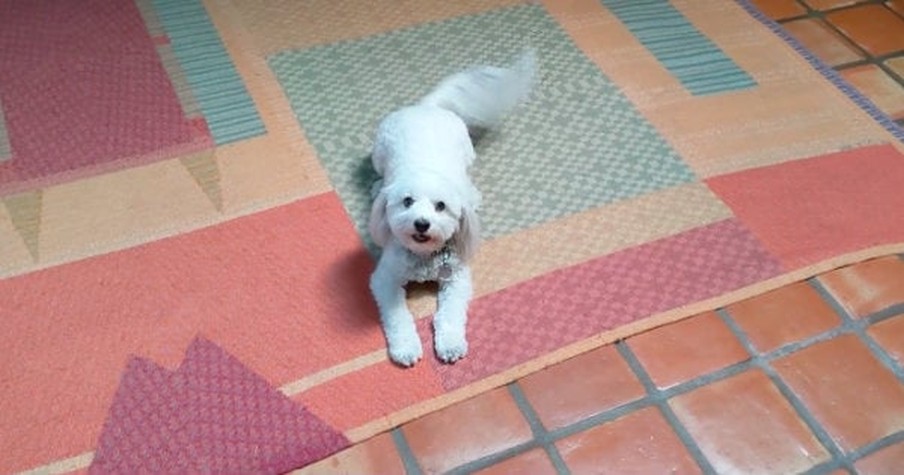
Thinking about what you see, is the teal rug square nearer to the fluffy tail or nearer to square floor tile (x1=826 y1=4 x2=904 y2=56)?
the fluffy tail

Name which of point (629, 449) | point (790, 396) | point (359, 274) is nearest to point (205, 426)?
point (359, 274)

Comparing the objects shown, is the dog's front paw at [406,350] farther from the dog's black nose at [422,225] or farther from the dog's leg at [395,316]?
the dog's black nose at [422,225]

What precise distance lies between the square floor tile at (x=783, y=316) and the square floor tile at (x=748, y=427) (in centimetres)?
7

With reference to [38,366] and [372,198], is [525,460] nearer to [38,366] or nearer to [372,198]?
[372,198]

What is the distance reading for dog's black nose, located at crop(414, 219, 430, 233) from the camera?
1088mm

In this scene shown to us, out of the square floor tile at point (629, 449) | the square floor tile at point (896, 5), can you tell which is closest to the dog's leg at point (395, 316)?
the square floor tile at point (629, 449)

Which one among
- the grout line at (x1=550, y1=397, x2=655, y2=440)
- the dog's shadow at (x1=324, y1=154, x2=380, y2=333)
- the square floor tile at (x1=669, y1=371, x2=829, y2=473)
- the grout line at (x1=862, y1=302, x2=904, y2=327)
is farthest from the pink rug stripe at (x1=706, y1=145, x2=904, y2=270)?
the dog's shadow at (x1=324, y1=154, x2=380, y2=333)

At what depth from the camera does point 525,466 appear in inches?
43.4

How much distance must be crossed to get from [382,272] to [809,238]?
0.68 metres

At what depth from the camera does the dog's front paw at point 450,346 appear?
117 centimetres

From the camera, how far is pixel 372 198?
1377mm

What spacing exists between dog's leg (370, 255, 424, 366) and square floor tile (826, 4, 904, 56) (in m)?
1.18

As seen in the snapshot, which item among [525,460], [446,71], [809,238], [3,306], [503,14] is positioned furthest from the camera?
[503,14]

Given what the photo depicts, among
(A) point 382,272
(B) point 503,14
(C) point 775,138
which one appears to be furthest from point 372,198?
(C) point 775,138
